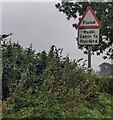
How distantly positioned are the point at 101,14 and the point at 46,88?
16.6m

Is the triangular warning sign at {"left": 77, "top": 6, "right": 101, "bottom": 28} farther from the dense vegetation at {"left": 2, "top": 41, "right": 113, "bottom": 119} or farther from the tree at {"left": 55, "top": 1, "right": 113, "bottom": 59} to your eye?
the tree at {"left": 55, "top": 1, "right": 113, "bottom": 59}

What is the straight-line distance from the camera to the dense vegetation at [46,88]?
22.7ft

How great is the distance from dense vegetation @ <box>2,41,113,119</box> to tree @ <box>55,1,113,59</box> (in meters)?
13.3

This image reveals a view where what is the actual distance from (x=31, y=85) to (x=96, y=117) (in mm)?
1424

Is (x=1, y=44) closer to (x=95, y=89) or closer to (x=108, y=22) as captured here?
(x=95, y=89)

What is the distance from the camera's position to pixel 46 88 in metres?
7.45

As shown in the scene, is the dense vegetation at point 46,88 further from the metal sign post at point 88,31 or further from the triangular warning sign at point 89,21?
the triangular warning sign at point 89,21

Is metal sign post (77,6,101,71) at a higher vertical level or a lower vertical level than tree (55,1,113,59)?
lower

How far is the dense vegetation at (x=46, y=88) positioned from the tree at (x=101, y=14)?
522 inches

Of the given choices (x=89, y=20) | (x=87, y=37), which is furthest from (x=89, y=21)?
(x=87, y=37)

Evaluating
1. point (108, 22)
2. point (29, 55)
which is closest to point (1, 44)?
point (29, 55)

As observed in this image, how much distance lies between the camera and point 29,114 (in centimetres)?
635

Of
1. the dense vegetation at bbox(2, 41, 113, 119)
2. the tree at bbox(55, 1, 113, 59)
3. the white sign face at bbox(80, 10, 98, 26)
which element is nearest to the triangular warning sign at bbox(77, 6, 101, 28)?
the white sign face at bbox(80, 10, 98, 26)

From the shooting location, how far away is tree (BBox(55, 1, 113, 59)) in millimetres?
23484
